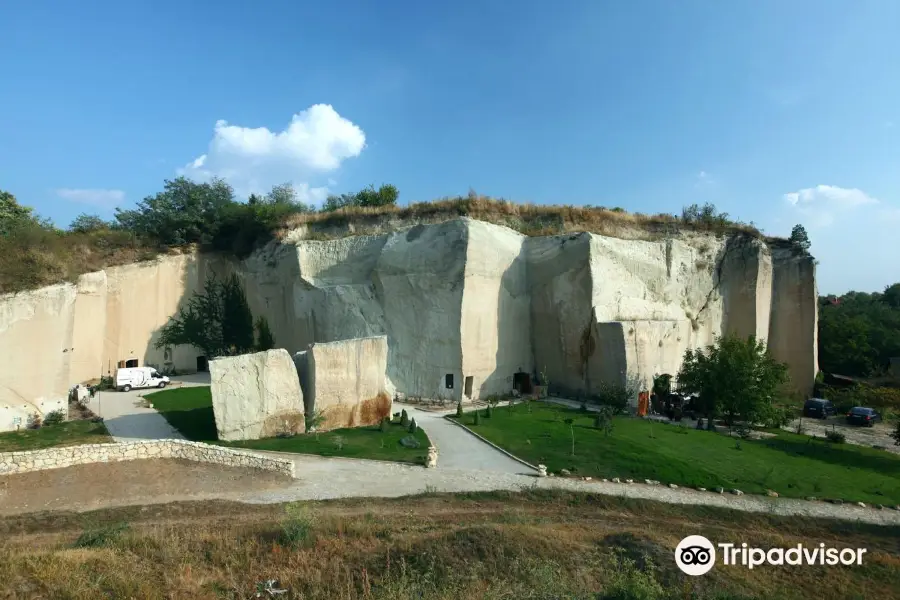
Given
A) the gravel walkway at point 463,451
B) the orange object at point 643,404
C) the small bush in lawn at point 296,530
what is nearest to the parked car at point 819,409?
the orange object at point 643,404

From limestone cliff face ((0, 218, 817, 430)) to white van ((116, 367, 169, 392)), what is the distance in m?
2.33

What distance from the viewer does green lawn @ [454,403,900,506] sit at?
12.6 meters

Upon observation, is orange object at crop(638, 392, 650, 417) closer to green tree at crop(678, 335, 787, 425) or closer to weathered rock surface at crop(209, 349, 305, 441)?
green tree at crop(678, 335, 787, 425)

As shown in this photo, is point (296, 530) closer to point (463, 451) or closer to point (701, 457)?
point (463, 451)

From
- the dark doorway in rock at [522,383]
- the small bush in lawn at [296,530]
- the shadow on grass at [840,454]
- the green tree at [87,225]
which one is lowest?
the shadow on grass at [840,454]

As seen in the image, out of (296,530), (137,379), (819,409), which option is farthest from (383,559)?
(819,409)

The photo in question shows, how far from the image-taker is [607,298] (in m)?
23.5

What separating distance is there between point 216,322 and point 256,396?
18.0 meters

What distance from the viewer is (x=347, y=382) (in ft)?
53.3

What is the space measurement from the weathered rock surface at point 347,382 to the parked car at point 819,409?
20888 millimetres

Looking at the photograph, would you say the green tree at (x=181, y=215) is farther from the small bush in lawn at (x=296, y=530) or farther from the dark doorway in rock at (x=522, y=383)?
the small bush in lawn at (x=296, y=530)

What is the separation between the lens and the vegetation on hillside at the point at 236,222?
1000 inches

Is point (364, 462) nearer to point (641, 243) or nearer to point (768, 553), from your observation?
point (768, 553)

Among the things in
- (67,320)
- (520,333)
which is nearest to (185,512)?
(67,320)
